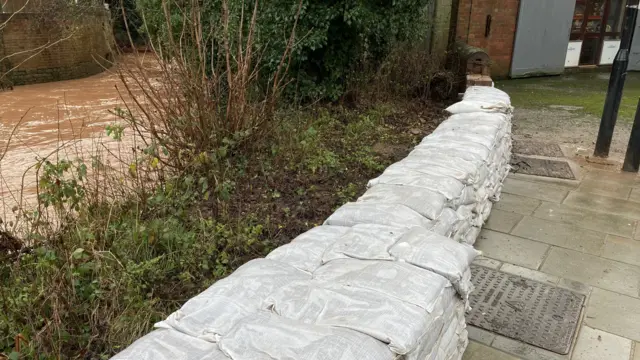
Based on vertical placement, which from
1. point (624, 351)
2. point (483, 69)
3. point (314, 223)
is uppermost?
point (483, 69)

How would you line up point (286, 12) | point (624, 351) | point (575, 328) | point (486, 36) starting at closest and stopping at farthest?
point (624, 351) → point (575, 328) → point (286, 12) → point (486, 36)

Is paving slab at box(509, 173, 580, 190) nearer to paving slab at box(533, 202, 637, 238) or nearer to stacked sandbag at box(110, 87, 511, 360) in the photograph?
paving slab at box(533, 202, 637, 238)

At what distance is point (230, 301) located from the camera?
2.04m

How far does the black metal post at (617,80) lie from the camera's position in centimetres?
530

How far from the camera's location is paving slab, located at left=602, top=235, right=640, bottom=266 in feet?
12.4

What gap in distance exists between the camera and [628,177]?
17.8 ft

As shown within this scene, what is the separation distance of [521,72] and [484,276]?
30.0 feet

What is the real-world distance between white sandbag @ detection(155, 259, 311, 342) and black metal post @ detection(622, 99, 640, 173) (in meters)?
4.70

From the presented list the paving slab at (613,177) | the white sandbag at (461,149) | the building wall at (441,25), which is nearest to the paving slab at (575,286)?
the white sandbag at (461,149)

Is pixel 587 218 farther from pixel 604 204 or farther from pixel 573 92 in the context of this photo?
pixel 573 92

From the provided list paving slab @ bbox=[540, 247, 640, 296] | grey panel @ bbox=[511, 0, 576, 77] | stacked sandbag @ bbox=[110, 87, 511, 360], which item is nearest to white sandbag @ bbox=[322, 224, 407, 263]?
stacked sandbag @ bbox=[110, 87, 511, 360]

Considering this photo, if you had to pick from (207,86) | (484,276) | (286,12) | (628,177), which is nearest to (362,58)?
(286,12)

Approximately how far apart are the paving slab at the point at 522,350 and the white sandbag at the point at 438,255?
62 cm

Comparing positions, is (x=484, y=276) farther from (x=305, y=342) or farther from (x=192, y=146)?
(x=192, y=146)
